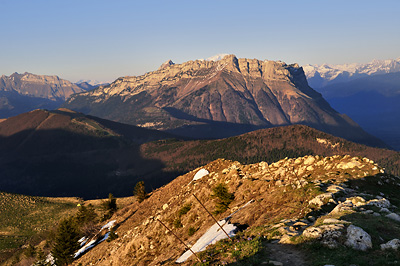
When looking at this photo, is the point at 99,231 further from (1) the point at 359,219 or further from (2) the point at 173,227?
(1) the point at 359,219

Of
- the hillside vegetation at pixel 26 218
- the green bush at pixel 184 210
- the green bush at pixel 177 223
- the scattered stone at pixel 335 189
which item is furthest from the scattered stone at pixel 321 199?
the hillside vegetation at pixel 26 218

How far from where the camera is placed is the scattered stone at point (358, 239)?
71.1 feet

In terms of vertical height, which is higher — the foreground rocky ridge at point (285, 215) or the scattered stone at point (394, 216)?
the scattered stone at point (394, 216)

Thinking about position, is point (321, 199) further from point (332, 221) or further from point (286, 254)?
point (286, 254)

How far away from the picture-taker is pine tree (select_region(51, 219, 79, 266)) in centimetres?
6538

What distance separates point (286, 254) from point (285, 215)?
1070 cm

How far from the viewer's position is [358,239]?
22.1 metres

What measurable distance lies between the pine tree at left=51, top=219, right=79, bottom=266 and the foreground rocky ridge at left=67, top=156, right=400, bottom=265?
3670 millimetres

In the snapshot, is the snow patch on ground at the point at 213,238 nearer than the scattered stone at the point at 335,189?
Yes

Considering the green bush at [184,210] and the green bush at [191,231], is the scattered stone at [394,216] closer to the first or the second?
the green bush at [191,231]

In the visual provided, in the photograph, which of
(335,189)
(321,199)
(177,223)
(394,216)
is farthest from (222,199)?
(394,216)

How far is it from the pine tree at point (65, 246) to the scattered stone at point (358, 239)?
206 feet

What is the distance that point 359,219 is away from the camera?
26.5 m

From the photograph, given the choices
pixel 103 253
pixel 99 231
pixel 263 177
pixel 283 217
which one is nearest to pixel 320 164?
pixel 263 177
